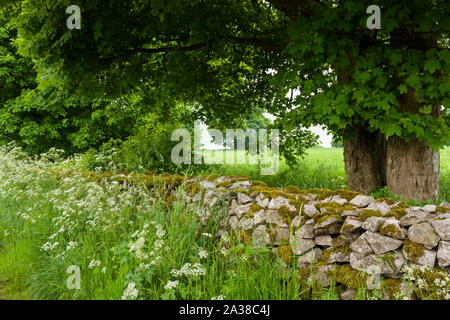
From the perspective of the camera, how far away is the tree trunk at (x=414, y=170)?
18.6ft

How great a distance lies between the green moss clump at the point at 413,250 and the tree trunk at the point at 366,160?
3.97 m

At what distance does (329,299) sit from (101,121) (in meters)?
14.7

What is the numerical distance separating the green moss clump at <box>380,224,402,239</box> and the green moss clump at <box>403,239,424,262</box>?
0.11m

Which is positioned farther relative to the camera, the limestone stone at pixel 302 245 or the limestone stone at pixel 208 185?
the limestone stone at pixel 208 185

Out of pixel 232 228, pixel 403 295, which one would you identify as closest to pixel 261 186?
pixel 232 228

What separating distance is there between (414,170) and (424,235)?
328 cm

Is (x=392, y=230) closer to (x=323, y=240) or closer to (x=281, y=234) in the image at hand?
(x=323, y=240)

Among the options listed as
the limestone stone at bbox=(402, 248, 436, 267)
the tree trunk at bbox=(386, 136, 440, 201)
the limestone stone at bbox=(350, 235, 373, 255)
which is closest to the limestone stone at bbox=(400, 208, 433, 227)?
the limestone stone at bbox=(402, 248, 436, 267)

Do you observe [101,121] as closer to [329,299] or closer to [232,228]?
[232,228]

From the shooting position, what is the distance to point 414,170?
5.68 metres

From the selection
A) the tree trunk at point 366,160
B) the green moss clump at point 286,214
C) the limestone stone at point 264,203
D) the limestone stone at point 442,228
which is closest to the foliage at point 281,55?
the tree trunk at point 366,160

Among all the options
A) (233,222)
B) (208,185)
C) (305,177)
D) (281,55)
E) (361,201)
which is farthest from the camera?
(305,177)

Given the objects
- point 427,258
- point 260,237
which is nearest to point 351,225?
point 427,258

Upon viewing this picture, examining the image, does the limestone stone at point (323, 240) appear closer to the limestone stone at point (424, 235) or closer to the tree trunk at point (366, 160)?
the limestone stone at point (424, 235)
